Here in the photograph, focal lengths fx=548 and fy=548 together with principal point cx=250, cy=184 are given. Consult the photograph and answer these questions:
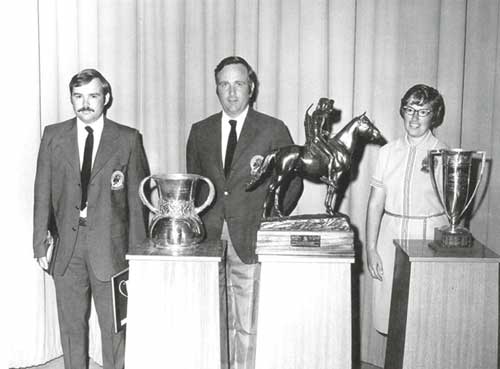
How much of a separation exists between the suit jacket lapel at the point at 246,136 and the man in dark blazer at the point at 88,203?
475 millimetres

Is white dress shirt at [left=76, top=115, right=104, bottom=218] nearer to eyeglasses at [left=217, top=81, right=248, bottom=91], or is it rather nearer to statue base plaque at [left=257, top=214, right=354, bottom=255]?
eyeglasses at [left=217, top=81, right=248, bottom=91]

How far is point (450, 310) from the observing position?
6.89 feet

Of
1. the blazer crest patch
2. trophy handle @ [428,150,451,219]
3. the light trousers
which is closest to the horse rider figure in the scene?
the blazer crest patch

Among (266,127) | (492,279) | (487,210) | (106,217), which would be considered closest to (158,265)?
(106,217)

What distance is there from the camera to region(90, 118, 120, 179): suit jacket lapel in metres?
2.51

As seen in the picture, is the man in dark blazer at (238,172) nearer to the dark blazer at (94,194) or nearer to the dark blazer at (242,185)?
the dark blazer at (242,185)

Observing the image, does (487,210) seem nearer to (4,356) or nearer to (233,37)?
(233,37)

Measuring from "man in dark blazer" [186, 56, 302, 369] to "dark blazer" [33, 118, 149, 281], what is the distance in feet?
1.12

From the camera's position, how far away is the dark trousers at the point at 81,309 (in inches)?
100

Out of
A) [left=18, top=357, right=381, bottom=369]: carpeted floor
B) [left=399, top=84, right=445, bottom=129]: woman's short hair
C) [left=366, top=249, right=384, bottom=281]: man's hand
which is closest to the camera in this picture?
[left=399, top=84, right=445, bottom=129]: woman's short hair

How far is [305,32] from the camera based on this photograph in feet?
9.64

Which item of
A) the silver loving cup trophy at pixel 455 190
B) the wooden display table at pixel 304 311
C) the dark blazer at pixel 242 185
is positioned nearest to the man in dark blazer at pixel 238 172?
the dark blazer at pixel 242 185

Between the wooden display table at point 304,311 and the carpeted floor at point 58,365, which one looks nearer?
the wooden display table at point 304,311

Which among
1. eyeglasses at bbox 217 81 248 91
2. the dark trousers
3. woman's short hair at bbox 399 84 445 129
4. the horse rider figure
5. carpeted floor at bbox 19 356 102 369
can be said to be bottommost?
carpeted floor at bbox 19 356 102 369
